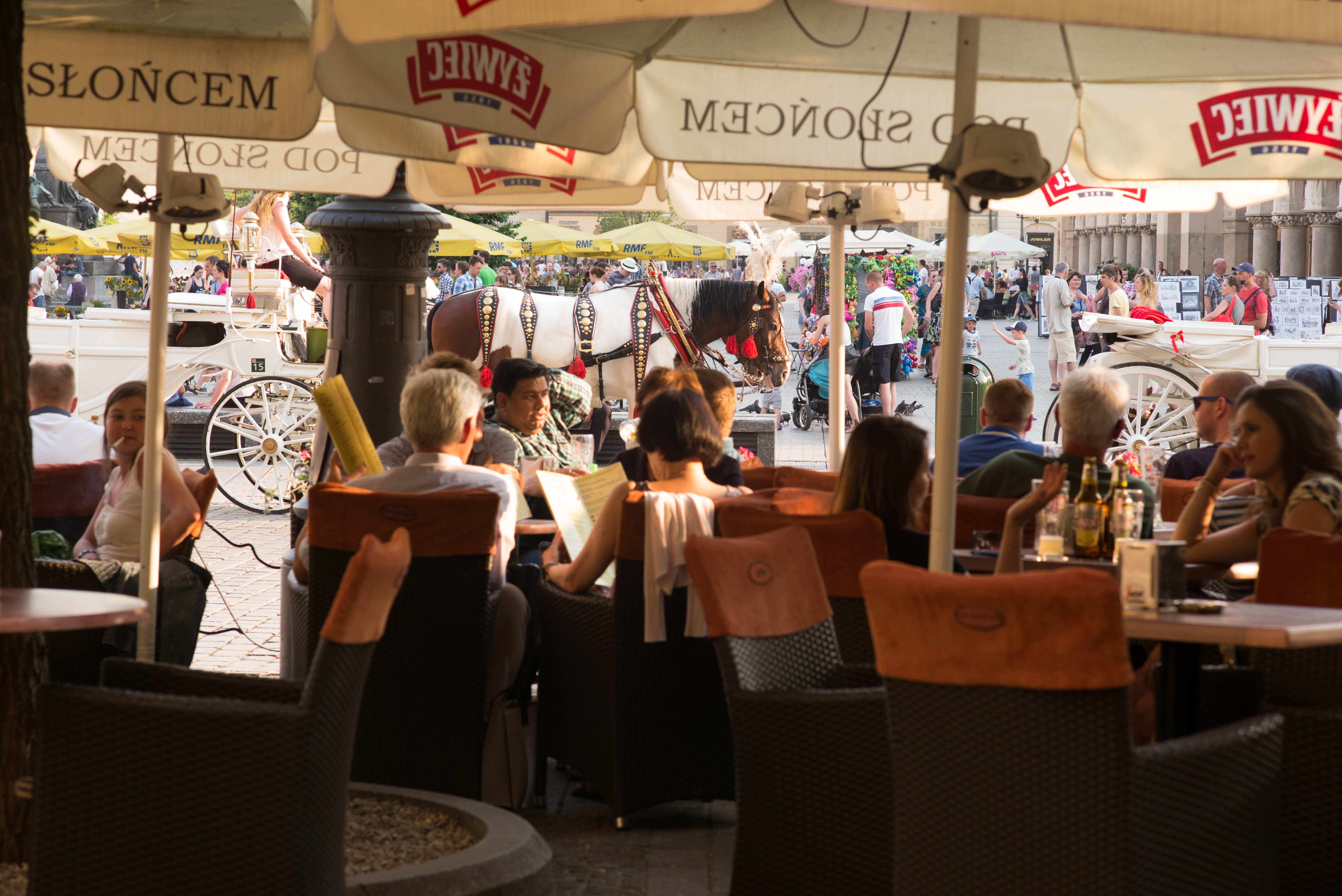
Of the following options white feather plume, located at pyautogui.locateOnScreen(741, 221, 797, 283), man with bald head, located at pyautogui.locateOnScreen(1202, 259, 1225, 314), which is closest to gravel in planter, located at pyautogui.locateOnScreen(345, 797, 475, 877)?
white feather plume, located at pyautogui.locateOnScreen(741, 221, 797, 283)

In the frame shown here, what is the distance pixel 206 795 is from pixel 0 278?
1.28m

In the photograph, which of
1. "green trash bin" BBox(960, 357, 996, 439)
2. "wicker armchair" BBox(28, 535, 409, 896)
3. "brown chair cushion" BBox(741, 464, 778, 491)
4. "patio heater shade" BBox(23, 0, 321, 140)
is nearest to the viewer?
"wicker armchair" BBox(28, 535, 409, 896)

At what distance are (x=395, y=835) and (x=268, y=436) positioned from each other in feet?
29.1

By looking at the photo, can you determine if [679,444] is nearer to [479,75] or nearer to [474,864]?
[479,75]

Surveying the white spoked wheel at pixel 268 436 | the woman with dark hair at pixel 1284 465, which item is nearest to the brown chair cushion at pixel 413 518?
the woman with dark hair at pixel 1284 465

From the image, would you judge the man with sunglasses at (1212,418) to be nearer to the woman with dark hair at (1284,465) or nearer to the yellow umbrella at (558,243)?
the woman with dark hair at (1284,465)

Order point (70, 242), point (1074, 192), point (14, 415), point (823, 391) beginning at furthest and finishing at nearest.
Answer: point (70, 242) < point (823, 391) < point (1074, 192) < point (14, 415)

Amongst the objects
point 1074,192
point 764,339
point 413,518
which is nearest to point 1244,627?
point 413,518

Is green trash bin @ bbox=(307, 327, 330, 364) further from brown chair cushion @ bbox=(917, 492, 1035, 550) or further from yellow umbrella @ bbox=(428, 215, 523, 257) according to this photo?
yellow umbrella @ bbox=(428, 215, 523, 257)

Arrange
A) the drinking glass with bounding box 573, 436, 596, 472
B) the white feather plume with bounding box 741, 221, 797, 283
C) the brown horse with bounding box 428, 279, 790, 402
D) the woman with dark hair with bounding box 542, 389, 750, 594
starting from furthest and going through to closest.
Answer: the white feather plume with bounding box 741, 221, 797, 283 → the brown horse with bounding box 428, 279, 790, 402 → the drinking glass with bounding box 573, 436, 596, 472 → the woman with dark hair with bounding box 542, 389, 750, 594

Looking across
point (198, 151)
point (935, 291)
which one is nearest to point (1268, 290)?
point (935, 291)

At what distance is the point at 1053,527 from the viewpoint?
4129 millimetres

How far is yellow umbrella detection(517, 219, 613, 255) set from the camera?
31375 millimetres

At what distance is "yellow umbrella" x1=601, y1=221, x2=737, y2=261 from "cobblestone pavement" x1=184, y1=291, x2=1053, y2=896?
18.0 metres
